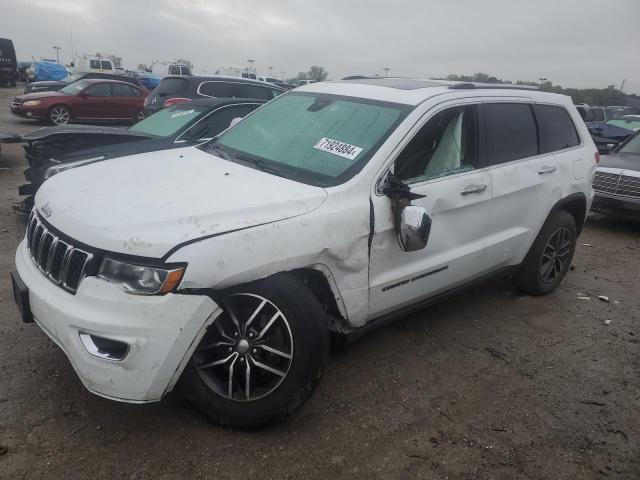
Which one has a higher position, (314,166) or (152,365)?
(314,166)

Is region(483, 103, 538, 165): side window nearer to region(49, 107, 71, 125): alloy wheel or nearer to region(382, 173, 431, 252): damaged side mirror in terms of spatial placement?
region(382, 173, 431, 252): damaged side mirror

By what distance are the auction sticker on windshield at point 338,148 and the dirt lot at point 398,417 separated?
1357mm

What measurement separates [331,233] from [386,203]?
448mm

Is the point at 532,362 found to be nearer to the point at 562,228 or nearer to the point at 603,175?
the point at 562,228

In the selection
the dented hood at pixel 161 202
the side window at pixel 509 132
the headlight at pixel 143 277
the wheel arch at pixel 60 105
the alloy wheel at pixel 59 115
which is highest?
the side window at pixel 509 132

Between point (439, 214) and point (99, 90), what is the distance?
14.7 m

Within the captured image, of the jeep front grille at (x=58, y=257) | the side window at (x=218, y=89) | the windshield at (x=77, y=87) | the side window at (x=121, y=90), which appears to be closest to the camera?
the jeep front grille at (x=58, y=257)

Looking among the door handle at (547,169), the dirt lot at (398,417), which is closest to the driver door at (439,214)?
the dirt lot at (398,417)

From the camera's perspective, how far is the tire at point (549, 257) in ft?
14.5

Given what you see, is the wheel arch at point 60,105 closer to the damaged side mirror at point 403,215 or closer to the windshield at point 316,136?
the windshield at point 316,136

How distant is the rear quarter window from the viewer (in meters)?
10.4

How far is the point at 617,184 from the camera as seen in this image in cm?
741

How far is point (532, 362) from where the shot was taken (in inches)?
144

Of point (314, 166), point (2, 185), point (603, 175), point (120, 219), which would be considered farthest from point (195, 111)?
point (603, 175)
